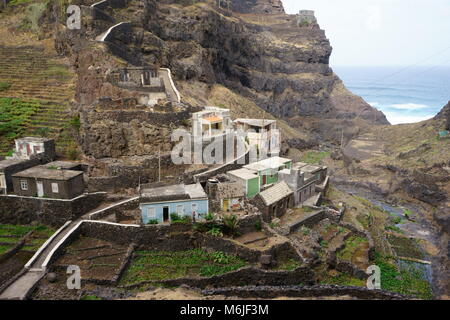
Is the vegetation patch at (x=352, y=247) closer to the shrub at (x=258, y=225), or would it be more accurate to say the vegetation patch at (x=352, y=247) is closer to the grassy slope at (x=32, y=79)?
the shrub at (x=258, y=225)

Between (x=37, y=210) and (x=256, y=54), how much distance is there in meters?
71.2

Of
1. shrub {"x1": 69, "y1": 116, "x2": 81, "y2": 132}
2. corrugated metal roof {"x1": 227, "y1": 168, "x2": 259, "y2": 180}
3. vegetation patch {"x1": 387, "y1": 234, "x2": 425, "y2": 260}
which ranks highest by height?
shrub {"x1": 69, "y1": 116, "x2": 81, "y2": 132}

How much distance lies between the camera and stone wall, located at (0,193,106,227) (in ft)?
88.2

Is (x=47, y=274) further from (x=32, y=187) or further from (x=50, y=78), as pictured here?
(x=50, y=78)

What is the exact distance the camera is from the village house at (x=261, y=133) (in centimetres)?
4291

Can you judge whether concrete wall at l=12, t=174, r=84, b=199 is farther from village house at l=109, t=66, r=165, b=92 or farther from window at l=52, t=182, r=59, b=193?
village house at l=109, t=66, r=165, b=92

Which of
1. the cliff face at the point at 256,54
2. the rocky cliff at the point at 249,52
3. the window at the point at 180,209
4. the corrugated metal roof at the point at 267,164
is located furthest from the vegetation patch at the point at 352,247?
the cliff face at the point at 256,54

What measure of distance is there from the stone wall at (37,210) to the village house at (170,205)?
5443 mm

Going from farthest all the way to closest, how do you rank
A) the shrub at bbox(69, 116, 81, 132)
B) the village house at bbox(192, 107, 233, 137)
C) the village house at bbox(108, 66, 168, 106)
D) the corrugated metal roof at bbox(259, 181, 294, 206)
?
1. the shrub at bbox(69, 116, 81, 132)
2. the village house at bbox(108, 66, 168, 106)
3. the village house at bbox(192, 107, 233, 137)
4. the corrugated metal roof at bbox(259, 181, 294, 206)

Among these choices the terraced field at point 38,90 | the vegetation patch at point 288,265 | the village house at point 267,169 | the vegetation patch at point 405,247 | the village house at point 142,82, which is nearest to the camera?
the vegetation patch at point 288,265

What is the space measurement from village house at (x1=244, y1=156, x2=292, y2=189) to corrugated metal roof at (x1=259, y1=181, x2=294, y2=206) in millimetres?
1143

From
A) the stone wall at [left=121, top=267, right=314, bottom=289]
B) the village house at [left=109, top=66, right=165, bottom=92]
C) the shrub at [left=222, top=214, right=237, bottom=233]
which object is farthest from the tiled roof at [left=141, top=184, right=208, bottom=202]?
the village house at [left=109, top=66, right=165, bottom=92]
